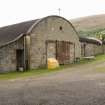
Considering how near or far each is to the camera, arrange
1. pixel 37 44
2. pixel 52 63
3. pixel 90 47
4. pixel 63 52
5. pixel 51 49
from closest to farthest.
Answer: pixel 52 63, pixel 37 44, pixel 51 49, pixel 63 52, pixel 90 47

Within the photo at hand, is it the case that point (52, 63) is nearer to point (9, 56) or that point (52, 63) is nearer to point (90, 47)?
point (9, 56)

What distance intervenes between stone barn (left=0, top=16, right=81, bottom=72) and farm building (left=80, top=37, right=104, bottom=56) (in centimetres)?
552

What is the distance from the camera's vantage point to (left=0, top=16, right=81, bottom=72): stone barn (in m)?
26.9

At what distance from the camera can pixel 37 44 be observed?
95.3 feet

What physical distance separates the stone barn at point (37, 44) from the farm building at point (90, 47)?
5517 mm

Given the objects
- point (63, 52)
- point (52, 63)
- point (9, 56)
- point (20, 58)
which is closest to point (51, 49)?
point (63, 52)

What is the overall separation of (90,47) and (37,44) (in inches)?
534

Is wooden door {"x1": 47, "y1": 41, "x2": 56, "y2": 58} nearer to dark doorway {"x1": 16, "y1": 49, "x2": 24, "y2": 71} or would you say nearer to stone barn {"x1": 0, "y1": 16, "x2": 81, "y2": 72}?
stone barn {"x1": 0, "y1": 16, "x2": 81, "y2": 72}

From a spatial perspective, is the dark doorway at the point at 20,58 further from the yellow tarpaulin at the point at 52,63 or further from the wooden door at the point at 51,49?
the wooden door at the point at 51,49

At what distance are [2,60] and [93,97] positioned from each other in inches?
614

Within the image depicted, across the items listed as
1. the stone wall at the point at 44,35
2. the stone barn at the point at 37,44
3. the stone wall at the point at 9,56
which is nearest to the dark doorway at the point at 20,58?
the stone barn at the point at 37,44

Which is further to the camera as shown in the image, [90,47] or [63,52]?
[90,47]

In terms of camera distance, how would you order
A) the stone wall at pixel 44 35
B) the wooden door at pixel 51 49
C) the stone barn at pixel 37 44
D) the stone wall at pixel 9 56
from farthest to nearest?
the wooden door at pixel 51 49, the stone wall at pixel 44 35, the stone barn at pixel 37 44, the stone wall at pixel 9 56

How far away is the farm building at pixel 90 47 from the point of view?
39.2 meters
